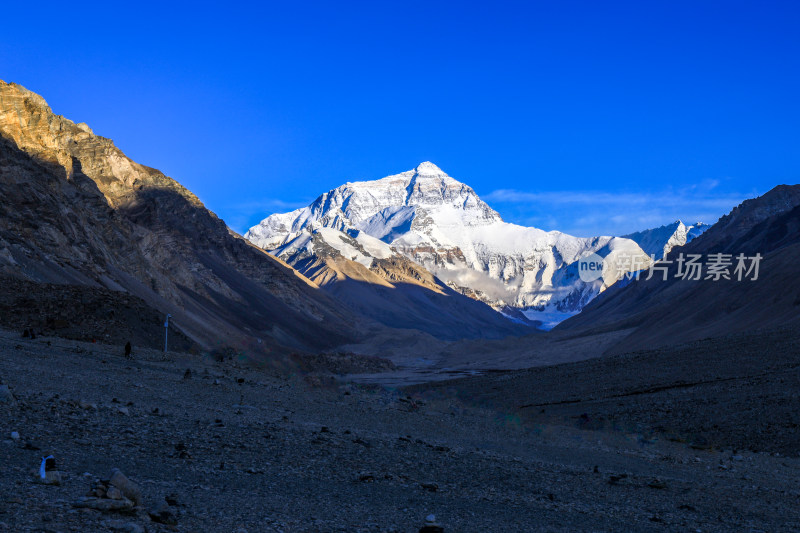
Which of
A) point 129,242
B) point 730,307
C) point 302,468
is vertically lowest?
point 302,468

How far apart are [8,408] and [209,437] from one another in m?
2.89

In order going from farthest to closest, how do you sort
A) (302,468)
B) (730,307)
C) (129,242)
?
(129,242) → (730,307) → (302,468)

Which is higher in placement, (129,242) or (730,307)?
(129,242)

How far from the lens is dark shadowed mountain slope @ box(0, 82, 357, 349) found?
51031 mm

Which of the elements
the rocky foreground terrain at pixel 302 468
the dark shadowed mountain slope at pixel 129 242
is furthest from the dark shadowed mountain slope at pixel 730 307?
the dark shadowed mountain slope at pixel 129 242

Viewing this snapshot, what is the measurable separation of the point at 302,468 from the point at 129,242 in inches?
2521

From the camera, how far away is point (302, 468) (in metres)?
10.4

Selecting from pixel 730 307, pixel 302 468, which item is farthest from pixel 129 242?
pixel 302 468

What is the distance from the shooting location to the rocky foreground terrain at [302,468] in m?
7.34

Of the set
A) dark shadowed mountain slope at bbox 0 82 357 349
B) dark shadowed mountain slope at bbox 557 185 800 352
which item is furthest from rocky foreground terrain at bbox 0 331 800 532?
dark shadowed mountain slope at bbox 557 185 800 352

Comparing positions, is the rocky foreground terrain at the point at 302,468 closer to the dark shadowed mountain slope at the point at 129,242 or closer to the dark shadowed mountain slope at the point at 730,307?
the dark shadowed mountain slope at the point at 129,242

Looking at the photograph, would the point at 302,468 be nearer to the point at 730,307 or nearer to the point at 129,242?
the point at 730,307

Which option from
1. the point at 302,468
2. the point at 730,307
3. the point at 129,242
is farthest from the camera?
the point at 129,242

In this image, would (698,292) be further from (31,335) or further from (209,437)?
(209,437)
